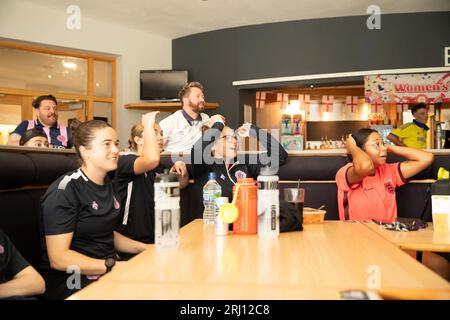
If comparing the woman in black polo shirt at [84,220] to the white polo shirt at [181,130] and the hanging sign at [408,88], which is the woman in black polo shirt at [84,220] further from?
the hanging sign at [408,88]

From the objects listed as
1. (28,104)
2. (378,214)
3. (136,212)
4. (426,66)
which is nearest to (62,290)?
(136,212)

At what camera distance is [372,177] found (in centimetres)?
263

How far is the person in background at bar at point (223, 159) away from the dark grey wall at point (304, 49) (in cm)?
435

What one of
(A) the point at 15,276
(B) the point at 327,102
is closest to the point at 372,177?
(A) the point at 15,276

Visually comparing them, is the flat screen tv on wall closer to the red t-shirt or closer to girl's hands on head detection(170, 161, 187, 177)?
girl's hands on head detection(170, 161, 187, 177)

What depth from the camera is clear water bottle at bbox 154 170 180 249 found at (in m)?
1.39

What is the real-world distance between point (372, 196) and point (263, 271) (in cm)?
162

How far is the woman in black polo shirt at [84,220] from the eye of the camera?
164cm

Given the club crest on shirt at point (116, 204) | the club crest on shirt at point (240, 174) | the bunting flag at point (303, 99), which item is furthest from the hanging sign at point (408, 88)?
the club crest on shirt at point (116, 204)

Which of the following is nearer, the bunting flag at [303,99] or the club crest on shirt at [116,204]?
the club crest on shirt at [116,204]

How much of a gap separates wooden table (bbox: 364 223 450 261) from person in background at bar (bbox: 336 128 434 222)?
22.2 inches
